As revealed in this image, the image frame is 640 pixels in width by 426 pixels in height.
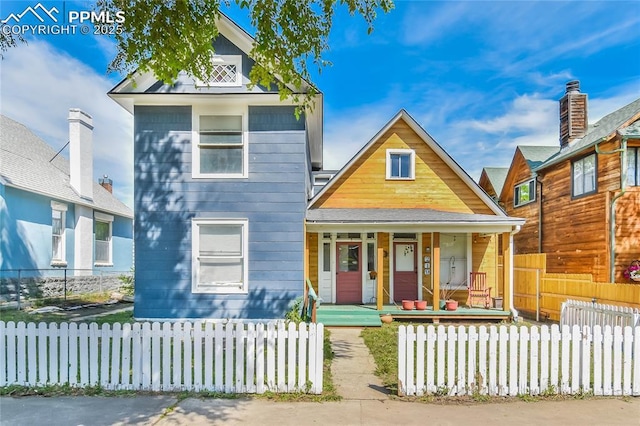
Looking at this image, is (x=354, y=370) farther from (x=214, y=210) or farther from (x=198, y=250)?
(x=214, y=210)

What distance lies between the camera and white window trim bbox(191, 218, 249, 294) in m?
10.1

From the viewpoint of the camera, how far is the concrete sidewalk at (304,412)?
4.55 m

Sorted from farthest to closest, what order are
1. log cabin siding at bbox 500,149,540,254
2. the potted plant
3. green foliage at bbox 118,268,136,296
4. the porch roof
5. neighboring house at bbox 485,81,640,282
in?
1. log cabin siding at bbox 500,149,540,254
2. green foliage at bbox 118,268,136,296
3. neighboring house at bbox 485,81,640,282
4. the potted plant
5. the porch roof

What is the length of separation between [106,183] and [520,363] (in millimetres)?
23623

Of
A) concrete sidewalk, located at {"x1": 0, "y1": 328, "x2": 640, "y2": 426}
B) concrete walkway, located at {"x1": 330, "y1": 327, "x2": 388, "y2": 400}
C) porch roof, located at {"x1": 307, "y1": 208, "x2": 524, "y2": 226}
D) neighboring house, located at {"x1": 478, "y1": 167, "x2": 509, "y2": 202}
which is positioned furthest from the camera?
neighboring house, located at {"x1": 478, "y1": 167, "x2": 509, "y2": 202}

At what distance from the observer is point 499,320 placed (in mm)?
11594

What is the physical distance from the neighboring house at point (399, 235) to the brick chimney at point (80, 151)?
10662 mm

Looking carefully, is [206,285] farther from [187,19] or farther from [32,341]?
[187,19]

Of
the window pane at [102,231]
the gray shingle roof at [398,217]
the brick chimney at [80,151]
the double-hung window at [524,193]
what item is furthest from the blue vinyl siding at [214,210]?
the double-hung window at [524,193]

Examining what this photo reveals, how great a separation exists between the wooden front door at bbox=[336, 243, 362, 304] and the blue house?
11.5ft

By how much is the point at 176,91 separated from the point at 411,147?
25.2 ft

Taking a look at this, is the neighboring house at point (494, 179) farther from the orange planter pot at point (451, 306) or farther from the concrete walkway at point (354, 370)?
the concrete walkway at point (354, 370)

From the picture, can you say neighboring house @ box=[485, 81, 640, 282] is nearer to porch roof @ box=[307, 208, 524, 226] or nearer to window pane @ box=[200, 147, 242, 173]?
porch roof @ box=[307, 208, 524, 226]

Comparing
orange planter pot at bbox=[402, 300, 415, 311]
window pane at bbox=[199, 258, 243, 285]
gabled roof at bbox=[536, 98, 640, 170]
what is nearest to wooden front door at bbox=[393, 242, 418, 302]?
orange planter pot at bbox=[402, 300, 415, 311]
